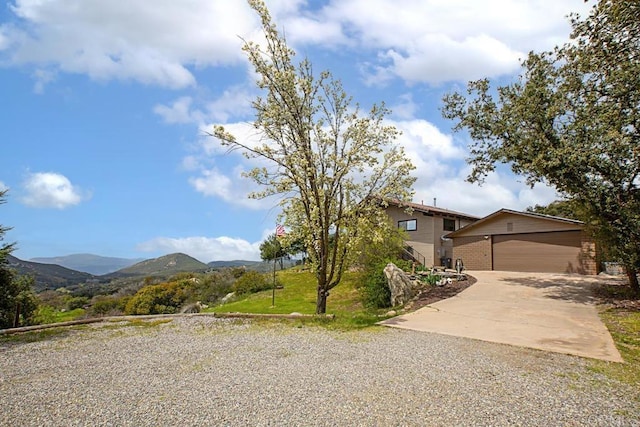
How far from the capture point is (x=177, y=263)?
59.8m

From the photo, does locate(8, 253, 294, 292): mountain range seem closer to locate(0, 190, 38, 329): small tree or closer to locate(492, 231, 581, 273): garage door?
locate(0, 190, 38, 329): small tree

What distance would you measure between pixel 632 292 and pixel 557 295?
2.51 m

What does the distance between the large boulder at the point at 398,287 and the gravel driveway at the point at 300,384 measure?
227 inches

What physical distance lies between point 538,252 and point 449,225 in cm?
685

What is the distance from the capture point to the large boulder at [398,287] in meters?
13.4

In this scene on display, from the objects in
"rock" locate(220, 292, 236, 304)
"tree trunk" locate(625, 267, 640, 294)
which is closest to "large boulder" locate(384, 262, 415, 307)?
"tree trunk" locate(625, 267, 640, 294)

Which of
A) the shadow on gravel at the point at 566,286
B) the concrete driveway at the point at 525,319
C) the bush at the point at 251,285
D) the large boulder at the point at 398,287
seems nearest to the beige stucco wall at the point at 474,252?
the shadow on gravel at the point at 566,286

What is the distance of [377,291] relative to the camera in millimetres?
14320

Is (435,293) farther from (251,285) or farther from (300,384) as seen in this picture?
(251,285)

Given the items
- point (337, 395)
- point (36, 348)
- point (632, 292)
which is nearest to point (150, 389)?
point (337, 395)

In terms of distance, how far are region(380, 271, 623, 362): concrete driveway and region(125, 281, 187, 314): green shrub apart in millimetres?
17674

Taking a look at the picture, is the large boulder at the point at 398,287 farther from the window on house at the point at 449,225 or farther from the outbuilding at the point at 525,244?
the window on house at the point at 449,225

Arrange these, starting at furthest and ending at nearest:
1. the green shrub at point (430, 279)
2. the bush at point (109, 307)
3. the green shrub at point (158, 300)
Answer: the bush at point (109, 307), the green shrub at point (158, 300), the green shrub at point (430, 279)

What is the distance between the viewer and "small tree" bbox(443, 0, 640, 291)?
1075 cm
